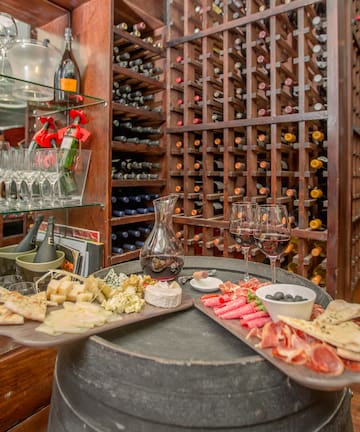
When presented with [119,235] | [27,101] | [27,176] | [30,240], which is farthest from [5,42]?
[119,235]

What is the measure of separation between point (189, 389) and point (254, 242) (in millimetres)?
596

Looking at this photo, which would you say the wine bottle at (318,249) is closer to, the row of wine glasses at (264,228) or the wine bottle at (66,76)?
the row of wine glasses at (264,228)

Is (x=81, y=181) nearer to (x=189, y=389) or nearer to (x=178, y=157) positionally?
(x=178, y=157)

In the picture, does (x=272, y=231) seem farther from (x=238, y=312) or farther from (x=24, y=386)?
(x=24, y=386)

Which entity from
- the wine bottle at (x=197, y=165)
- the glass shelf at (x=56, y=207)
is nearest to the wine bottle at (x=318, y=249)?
the wine bottle at (x=197, y=165)

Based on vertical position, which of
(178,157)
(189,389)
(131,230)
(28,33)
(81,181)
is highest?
(28,33)

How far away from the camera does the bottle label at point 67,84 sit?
179 centimetres

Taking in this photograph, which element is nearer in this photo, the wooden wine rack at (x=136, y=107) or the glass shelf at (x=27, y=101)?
the glass shelf at (x=27, y=101)

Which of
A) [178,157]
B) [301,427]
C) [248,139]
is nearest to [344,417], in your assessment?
[301,427]

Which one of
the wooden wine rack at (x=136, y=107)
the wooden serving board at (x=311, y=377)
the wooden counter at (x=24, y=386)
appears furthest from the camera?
the wooden wine rack at (x=136, y=107)

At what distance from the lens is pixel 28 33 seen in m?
1.94

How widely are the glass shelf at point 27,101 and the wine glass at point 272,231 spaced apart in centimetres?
121

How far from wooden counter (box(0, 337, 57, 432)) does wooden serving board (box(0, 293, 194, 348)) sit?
0.55m

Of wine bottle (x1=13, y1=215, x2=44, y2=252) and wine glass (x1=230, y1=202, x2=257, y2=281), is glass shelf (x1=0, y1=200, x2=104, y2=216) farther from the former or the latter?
wine glass (x1=230, y1=202, x2=257, y2=281)
